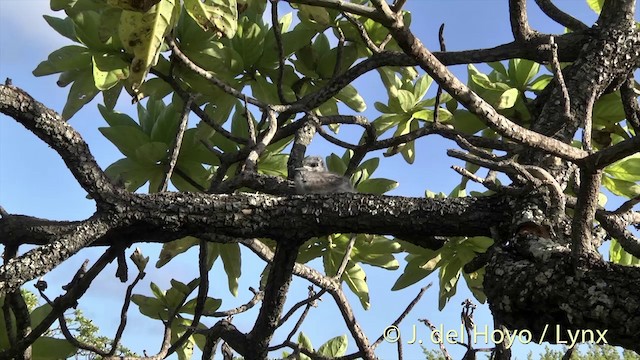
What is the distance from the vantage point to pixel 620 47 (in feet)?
7.27

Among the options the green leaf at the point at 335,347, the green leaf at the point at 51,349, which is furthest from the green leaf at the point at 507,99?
the green leaf at the point at 51,349

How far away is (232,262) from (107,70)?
0.87 metres

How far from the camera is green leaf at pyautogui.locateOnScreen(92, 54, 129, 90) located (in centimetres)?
208

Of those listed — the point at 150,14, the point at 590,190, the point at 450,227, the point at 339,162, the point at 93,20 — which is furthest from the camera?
the point at 339,162

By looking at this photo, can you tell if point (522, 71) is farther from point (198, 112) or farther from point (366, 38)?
point (198, 112)

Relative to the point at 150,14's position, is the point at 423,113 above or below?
above

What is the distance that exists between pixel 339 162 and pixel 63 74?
1054 mm

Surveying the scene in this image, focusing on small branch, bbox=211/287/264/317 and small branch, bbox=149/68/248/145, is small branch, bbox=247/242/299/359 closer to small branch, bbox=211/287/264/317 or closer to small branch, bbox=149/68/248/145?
small branch, bbox=211/287/264/317

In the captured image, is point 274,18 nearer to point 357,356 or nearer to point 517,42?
point 517,42

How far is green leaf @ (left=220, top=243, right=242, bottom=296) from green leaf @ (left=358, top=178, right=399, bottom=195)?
0.52 meters

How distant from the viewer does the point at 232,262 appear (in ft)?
8.52

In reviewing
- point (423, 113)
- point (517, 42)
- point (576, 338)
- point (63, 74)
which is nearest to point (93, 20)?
point (63, 74)

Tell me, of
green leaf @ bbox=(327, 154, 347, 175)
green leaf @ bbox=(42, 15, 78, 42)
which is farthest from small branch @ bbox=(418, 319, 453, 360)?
green leaf @ bbox=(42, 15, 78, 42)

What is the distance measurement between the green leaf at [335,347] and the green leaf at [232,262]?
461 mm
